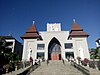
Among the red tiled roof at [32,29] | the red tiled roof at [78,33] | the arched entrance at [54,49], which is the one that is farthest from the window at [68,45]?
the red tiled roof at [32,29]

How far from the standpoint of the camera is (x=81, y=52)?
98.5 feet

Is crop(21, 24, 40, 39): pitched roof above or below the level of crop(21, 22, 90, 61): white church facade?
above

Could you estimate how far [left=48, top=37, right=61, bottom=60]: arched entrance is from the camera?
34.7 meters

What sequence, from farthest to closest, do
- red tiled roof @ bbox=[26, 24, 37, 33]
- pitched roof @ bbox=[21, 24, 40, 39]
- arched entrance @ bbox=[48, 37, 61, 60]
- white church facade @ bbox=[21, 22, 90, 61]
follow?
red tiled roof @ bbox=[26, 24, 37, 33] < arched entrance @ bbox=[48, 37, 61, 60] < pitched roof @ bbox=[21, 24, 40, 39] < white church facade @ bbox=[21, 22, 90, 61]

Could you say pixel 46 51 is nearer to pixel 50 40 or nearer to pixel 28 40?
pixel 50 40

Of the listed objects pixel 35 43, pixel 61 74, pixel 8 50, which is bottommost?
pixel 61 74

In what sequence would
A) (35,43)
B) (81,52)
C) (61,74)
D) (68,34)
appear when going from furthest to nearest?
(68,34) → (35,43) → (81,52) → (61,74)

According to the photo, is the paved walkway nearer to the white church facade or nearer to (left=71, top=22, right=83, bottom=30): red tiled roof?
the white church facade

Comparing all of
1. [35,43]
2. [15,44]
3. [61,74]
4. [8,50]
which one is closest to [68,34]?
[35,43]

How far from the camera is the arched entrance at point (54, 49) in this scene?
34.7 meters

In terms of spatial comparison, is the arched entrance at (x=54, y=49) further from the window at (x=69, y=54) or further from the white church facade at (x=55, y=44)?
the window at (x=69, y=54)

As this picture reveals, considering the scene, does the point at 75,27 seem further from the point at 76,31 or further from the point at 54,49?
the point at 54,49

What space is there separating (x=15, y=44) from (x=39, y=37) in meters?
8.46

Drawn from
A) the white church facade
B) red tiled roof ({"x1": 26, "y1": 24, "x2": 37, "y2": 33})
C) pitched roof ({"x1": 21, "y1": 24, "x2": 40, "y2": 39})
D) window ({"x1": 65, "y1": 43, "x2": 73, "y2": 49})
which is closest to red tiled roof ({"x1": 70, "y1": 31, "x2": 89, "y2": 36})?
the white church facade
